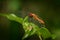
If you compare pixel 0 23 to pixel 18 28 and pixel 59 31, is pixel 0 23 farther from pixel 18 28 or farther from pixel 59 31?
pixel 59 31

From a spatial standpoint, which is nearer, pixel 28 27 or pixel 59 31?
pixel 59 31

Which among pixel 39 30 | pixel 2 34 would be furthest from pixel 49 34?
pixel 2 34

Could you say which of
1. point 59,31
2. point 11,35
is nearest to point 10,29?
point 11,35

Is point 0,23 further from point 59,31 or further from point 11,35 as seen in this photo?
point 59,31

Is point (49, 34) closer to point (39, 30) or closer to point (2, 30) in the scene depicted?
point (39, 30)

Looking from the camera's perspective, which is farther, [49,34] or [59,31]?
[49,34]

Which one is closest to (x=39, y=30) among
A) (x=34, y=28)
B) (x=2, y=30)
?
(x=34, y=28)
